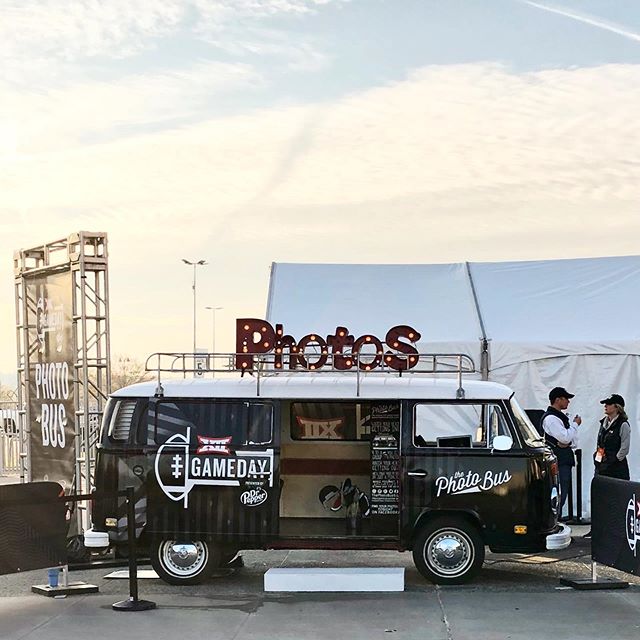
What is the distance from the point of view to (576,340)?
15.4 m

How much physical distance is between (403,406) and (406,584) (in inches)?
69.4

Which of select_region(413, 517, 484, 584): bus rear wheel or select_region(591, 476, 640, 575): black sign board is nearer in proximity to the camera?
select_region(591, 476, 640, 575): black sign board

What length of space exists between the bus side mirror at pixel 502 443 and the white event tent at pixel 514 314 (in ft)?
16.5

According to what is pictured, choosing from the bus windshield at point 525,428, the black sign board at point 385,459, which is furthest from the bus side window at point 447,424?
the bus windshield at point 525,428

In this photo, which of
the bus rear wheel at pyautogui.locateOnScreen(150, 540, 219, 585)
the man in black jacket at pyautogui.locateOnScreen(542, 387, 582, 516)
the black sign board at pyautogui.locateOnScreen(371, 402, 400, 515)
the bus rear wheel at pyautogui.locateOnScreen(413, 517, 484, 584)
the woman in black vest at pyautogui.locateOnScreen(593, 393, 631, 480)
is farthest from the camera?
the man in black jacket at pyautogui.locateOnScreen(542, 387, 582, 516)

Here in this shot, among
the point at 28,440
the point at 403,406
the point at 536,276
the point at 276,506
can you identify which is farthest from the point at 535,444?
the point at 536,276

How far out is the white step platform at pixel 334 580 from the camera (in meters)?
10.3

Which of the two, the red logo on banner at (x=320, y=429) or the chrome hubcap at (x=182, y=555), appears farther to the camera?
the red logo on banner at (x=320, y=429)

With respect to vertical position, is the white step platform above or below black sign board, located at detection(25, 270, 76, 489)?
below

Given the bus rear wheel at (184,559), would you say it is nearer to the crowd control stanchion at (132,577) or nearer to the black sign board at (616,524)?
the crowd control stanchion at (132,577)

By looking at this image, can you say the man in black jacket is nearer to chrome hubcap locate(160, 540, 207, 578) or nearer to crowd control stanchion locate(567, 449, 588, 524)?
crowd control stanchion locate(567, 449, 588, 524)

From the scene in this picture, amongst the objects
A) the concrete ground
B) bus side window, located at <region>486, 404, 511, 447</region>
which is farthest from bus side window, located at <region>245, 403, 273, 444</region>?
bus side window, located at <region>486, 404, 511, 447</region>

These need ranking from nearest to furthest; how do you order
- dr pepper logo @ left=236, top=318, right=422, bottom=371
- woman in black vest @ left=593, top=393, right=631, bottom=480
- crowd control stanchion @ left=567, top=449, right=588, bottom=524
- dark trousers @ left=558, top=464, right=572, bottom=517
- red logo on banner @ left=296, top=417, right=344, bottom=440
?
dr pepper logo @ left=236, top=318, right=422, bottom=371
red logo on banner @ left=296, top=417, right=344, bottom=440
woman in black vest @ left=593, top=393, right=631, bottom=480
dark trousers @ left=558, top=464, right=572, bottom=517
crowd control stanchion @ left=567, top=449, right=588, bottom=524

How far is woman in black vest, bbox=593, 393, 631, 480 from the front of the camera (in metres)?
13.2
